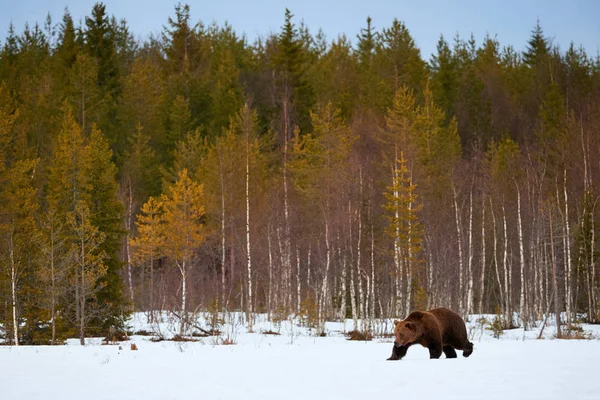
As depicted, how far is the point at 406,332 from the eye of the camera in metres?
11.6

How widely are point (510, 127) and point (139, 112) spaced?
3038 centimetres

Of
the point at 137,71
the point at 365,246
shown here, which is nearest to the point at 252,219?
the point at 365,246

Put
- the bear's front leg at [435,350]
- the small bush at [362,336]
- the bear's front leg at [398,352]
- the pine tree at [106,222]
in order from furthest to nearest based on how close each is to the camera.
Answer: the pine tree at [106,222], the small bush at [362,336], the bear's front leg at [398,352], the bear's front leg at [435,350]

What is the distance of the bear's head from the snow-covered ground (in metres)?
0.38

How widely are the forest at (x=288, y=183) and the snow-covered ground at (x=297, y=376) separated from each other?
10.4 metres

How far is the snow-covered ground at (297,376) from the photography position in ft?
26.2

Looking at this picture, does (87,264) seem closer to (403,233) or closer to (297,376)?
(403,233)

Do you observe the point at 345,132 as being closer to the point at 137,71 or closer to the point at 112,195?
the point at 112,195

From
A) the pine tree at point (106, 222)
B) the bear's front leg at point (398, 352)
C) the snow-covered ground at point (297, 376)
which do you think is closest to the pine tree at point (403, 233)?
the pine tree at point (106, 222)

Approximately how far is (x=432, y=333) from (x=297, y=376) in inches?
124

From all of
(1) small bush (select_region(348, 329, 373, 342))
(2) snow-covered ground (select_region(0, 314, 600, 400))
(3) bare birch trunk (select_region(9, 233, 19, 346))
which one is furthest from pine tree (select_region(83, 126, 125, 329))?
(2) snow-covered ground (select_region(0, 314, 600, 400))

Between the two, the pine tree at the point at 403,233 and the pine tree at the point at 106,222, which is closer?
the pine tree at the point at 106,222

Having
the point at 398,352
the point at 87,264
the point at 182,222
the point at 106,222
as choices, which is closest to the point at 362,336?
the point at 87,264

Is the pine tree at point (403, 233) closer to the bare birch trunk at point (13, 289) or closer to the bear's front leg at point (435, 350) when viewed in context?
the bare birch trunk at point (13, 289)
